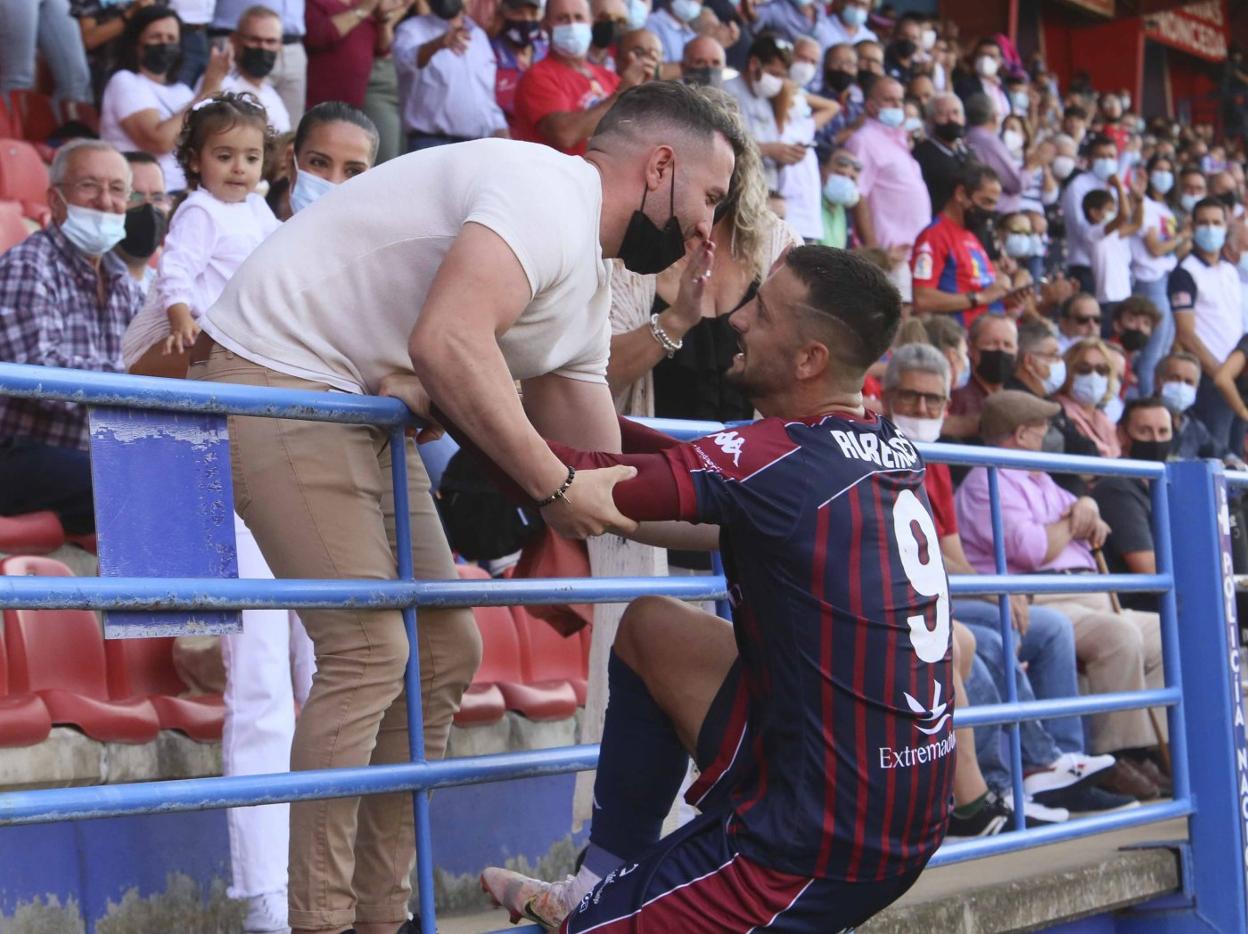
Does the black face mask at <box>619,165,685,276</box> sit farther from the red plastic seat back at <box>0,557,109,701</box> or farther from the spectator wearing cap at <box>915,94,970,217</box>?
the spectator wearing cap at <box>915,94,970,217</box>

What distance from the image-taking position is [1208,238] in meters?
12.9

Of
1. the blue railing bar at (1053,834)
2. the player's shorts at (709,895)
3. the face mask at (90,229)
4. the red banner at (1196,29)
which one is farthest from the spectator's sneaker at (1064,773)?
the red banner at (1196,29)

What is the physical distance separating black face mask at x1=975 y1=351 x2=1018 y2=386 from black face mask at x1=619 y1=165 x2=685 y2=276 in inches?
177

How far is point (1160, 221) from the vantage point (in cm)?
1368

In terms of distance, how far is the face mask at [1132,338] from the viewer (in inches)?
439

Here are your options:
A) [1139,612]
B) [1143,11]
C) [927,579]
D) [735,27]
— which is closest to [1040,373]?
[1139,612]

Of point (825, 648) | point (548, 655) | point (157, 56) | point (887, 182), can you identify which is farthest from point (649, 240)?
point (887, 182)

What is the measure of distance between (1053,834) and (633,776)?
A: 1562 mm

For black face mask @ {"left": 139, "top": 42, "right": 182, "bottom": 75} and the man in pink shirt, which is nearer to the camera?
black face mask @ {"left": 139, "top": 42, "right": 182, "bottom": 75}

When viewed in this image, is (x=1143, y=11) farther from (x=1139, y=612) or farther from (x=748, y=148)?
(x=748, y=148)

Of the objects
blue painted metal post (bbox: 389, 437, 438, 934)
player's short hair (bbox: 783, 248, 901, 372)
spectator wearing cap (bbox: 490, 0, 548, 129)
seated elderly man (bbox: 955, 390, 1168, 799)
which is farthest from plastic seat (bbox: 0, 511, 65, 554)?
spectator wearing cap (bbox: 490, 0, 548, 129)

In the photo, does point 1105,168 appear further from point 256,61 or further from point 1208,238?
point 256,61

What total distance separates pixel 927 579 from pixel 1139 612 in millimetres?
4103

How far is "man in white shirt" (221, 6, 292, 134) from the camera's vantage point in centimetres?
682
